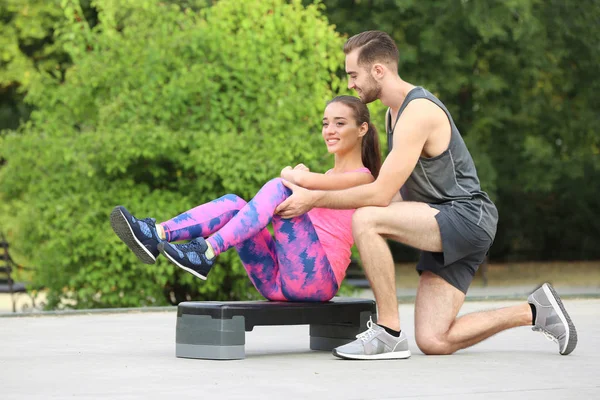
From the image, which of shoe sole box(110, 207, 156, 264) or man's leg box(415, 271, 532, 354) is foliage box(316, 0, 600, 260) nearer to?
man's leg box(415, 271, 532, 354)

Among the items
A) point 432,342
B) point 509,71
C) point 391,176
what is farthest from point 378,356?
point 509,71

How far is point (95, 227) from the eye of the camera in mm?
12031

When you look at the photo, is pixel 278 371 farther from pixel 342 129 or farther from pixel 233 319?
pixel 342 129

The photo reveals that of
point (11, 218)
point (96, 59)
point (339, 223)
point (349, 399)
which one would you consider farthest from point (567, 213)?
point (349, 399)

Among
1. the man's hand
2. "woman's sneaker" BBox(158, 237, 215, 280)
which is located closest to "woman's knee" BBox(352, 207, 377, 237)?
the man's hand

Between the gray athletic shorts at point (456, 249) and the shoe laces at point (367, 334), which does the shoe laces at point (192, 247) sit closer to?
the shoe laces at point (367, 334)

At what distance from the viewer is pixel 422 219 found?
20.4 ft

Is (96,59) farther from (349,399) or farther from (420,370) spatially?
(349,399)

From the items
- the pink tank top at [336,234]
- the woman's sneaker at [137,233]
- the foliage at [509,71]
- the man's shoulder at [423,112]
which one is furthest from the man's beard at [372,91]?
the foliage at [509,71]

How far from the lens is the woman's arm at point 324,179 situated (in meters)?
6.27

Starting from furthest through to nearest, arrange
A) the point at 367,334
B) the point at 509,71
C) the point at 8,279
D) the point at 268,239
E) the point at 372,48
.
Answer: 1. the point at 509,71
2. the point at 8,279
3. the point at 268,239
4. the point at 372,48
5. the point at 367,334

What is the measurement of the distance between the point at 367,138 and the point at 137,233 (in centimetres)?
145

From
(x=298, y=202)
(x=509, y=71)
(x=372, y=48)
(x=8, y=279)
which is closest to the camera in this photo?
(x=298, y=202)

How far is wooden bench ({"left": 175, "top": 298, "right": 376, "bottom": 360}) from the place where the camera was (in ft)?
20.1
